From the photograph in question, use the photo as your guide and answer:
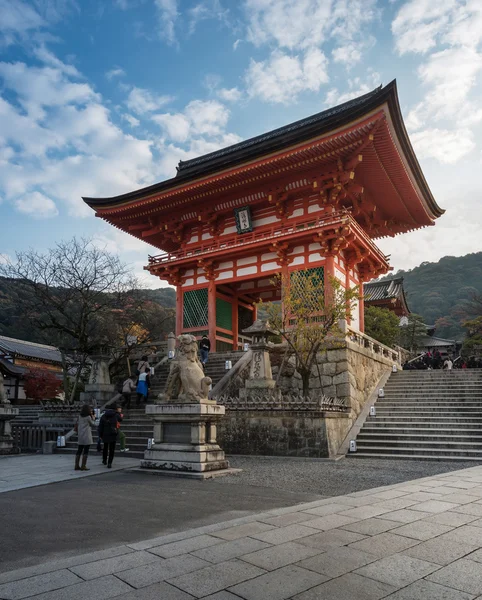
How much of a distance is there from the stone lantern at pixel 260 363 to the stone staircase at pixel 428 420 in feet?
11.1

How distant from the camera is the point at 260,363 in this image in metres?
15.4

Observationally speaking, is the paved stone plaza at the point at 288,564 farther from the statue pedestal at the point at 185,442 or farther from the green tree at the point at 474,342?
the green tree at the point at 474,342

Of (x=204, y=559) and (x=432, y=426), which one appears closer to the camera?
(x=204, y=559)

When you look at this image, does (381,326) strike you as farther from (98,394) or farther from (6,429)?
(6,429)

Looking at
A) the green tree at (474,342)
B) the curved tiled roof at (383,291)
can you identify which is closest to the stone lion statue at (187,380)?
the green tree at (474,342)

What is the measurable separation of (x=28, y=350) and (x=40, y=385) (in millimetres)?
7183

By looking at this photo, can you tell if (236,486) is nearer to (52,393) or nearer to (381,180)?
(381,180)

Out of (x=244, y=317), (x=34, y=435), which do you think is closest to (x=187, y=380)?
(x=34, y=435)

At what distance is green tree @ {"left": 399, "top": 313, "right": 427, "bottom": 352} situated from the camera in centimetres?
4012

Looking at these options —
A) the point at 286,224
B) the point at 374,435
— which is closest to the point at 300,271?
the point at 286,224

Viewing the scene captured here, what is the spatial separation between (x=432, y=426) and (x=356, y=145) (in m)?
10.7

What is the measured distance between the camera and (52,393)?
31578mm

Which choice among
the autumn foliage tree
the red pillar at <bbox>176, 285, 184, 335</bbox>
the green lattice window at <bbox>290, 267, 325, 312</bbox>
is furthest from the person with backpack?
the autumn foliage tree

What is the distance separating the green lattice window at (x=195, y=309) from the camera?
22703 millimetres
